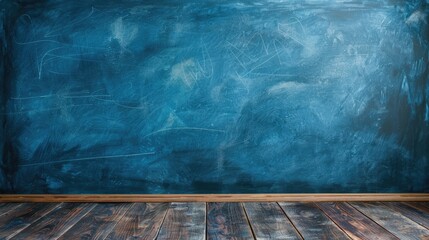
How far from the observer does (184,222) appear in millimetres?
1844

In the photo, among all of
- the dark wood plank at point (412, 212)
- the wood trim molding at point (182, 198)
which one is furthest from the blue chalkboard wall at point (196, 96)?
the dark wood plank at point (412, 212)

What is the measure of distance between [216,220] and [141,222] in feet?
1.17

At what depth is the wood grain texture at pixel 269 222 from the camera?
1641mm

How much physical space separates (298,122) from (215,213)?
75 cm

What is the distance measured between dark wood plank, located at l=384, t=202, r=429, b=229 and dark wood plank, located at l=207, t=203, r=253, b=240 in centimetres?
82

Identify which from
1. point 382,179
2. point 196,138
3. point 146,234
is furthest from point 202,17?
point 382,179

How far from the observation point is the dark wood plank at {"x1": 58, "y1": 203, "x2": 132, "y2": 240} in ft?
5.34

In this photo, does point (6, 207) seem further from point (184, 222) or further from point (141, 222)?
point (184, 222)

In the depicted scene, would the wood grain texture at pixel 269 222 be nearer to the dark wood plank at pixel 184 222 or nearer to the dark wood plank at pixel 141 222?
the dark wood plank at pixel 184 222

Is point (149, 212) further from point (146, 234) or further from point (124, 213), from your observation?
point (146, 234)

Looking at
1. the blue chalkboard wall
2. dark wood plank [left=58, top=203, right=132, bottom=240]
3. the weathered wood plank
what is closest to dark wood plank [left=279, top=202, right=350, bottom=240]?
the blue chalkboard wall

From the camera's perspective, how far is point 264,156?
2.32m

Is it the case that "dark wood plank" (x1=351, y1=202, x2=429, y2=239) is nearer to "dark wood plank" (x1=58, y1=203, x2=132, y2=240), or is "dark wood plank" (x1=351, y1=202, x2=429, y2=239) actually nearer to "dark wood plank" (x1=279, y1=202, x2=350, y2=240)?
"dark wood plank" (x1=279, y1=202, x2=350, y2=240)

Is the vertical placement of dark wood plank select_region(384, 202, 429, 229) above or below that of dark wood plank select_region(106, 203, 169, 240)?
above
